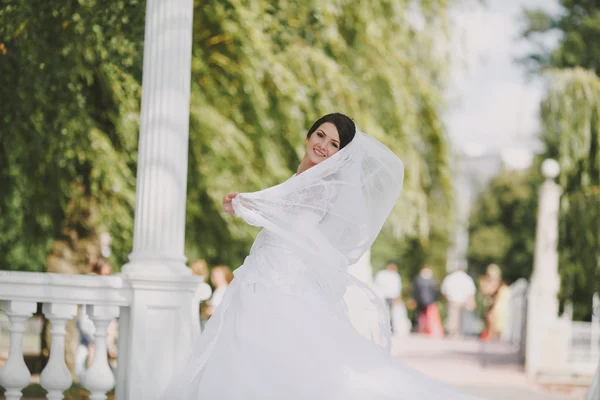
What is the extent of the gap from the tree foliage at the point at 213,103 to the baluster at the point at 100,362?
248 cm

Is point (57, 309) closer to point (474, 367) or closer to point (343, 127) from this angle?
point (343, 127)

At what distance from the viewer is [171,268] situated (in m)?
5.40

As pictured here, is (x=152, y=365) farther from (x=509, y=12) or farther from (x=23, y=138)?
(x=509, y=12)

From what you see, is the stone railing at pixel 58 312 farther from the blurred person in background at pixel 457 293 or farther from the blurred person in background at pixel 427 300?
the blurred person in background at pixel 457 293

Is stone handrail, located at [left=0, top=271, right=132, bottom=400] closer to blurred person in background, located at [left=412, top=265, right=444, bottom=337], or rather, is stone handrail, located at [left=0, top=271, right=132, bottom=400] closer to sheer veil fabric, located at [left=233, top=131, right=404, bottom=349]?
sheer veil fabric, located at [left=233, top=131, right=404, bottom=349]

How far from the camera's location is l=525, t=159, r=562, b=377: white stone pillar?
15.0 m

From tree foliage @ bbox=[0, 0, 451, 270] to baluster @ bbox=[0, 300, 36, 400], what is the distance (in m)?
2.46

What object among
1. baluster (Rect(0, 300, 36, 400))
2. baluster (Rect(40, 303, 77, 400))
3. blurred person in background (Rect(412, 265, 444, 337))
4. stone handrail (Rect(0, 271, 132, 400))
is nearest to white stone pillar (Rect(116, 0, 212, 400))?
stone handrail (Rect(0, 271, 132, 400))

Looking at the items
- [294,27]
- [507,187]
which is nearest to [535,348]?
[294,27]

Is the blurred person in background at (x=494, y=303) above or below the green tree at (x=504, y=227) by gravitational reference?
below

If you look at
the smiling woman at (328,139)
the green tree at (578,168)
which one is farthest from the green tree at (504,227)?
the smiling woman at (328,139)

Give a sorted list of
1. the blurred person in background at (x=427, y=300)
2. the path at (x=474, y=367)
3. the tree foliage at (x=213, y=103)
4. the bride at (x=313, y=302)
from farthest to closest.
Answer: the blurred person in background at (x=427, y=300)
the path at (x=474, y=367)
the tree foliage at (x=213, y=103)
the bride at (x=313, y=302)

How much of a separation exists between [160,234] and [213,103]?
4.44 metres

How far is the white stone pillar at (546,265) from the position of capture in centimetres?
1505
